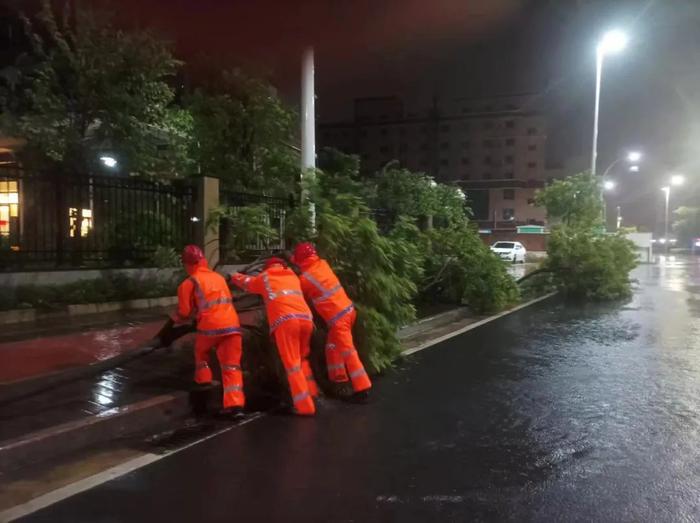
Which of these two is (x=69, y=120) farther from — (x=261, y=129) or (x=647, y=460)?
(x=647, y=460)

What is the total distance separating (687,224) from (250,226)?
3086 inches

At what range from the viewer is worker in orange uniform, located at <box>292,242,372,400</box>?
243 inches

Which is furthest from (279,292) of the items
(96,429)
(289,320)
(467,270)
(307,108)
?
(467,270)

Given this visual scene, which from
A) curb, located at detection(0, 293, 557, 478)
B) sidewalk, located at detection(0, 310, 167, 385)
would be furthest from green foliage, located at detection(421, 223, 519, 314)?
curb, located at detection(0, 293, 557, 478)

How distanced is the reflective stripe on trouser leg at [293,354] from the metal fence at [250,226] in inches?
95.8

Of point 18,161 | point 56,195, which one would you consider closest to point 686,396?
point 56,195

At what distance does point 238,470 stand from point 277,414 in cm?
142

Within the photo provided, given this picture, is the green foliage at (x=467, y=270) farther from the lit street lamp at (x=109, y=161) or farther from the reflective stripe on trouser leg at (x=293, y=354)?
the reflective stripe on trouser leg at (x=293, y=354)

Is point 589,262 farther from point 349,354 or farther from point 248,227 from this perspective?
point 349,354

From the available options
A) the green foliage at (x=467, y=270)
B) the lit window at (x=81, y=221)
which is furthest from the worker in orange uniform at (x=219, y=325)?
the green foliage at (x=467, y=270)

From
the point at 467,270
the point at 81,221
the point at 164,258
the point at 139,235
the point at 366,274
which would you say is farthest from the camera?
the point at 467,270

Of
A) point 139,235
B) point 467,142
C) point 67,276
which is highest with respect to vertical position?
point 467,142

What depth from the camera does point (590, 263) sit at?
17125mm

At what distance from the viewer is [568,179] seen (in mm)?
23984
